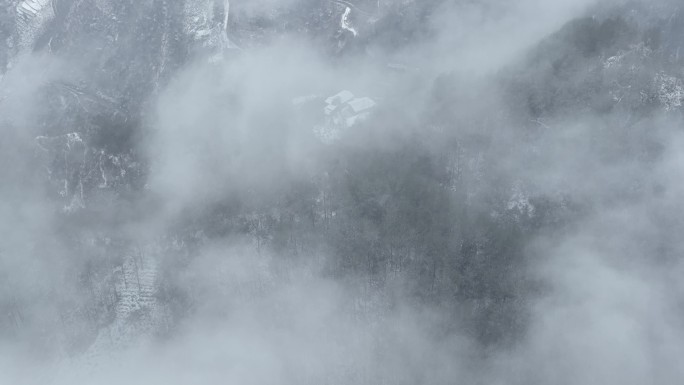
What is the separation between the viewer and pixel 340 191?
446 feet

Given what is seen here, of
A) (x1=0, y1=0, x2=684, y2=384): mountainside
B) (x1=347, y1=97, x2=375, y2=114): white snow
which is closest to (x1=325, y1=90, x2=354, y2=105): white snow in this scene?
(x1=0, y1=0, x2=684, y2=384): mountainside

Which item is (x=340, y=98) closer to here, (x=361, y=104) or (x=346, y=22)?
(x=361, y=104)

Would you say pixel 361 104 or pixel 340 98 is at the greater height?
pixel 340 98

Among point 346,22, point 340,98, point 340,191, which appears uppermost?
point 346,22

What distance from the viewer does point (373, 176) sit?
135000 millimetres

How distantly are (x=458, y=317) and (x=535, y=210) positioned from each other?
85.7ft

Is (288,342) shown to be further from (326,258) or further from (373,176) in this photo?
(373,176)

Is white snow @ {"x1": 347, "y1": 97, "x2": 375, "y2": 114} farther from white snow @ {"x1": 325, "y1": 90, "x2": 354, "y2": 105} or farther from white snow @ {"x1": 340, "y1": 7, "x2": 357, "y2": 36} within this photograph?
white snow @ {"x1": 340, "y1": 7, "x2": 357, "y2": 36}

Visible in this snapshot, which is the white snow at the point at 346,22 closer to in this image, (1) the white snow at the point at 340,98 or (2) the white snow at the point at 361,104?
(1) the white snow at the point at 340,98

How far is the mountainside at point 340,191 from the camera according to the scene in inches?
4916

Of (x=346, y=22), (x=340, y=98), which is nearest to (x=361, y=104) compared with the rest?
(x=340, y=98)

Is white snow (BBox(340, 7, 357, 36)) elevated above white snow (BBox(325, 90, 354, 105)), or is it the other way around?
white snow (BBox(340, 7, 357, 36))

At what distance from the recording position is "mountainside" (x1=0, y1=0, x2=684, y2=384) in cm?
12488

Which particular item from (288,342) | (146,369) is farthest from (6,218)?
(288,342)
